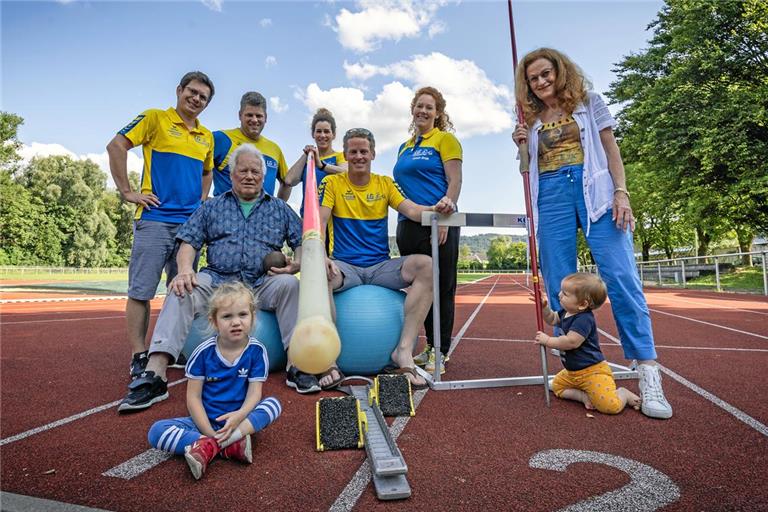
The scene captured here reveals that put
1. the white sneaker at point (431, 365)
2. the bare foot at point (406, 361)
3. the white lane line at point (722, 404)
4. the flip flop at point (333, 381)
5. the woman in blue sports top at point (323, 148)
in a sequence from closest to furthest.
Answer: the white lane line at point (722, 404) → the flip flop at point (333, 381) → the bare foot at point (406, 361) → the white sneaker at point (431, 365) → the woman in blue sports top at point (323, 148)

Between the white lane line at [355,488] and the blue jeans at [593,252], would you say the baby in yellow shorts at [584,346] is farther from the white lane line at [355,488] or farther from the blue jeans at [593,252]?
the white lane line at [355,488]

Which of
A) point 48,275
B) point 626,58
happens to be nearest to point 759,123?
point 626,58

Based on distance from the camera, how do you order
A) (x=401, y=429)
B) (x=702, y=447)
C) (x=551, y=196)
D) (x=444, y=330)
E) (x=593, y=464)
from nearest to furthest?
(x=593, y=464) < (x=702, y=447) < (x=401, y=429) < (x=551, y=196) < (x=444, y=330)

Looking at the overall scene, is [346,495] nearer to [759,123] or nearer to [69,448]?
[69,448]

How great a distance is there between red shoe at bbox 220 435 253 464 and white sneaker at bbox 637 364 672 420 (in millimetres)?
2311

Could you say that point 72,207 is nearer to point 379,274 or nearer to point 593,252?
point 379,274

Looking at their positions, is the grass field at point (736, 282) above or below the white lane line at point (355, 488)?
below

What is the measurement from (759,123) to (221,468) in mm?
18959

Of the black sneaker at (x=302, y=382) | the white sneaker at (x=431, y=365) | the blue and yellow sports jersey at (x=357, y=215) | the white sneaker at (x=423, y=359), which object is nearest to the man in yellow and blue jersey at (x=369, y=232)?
the blue and yellow sports jersey at (x=357, y=215)

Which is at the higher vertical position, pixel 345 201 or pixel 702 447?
pixel 345 201

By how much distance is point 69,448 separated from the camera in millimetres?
2279

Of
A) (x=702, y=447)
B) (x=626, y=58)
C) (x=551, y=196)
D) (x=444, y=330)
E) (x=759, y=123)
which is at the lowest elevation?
(x=702, y=447)

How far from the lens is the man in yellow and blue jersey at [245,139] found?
4516 millimetres

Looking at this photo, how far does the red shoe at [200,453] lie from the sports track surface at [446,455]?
0.19ft
